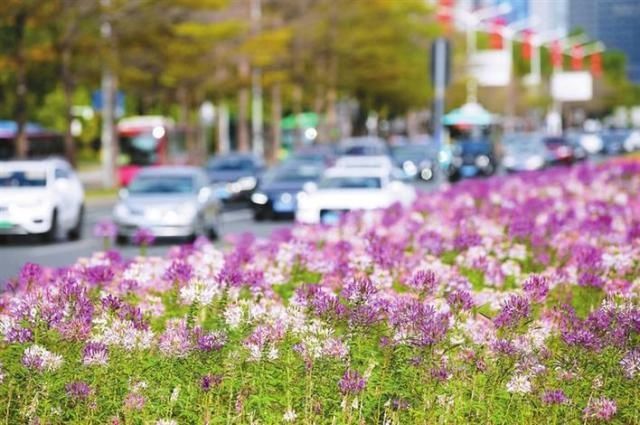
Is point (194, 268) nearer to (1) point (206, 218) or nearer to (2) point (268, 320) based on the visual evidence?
(2) point (268, 320)

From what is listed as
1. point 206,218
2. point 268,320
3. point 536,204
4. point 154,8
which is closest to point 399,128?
point 154,8

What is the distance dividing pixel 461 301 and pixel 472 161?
61138 mm

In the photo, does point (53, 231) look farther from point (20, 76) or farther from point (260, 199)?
point (20, 76)

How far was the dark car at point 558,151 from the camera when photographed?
7388 centimetres

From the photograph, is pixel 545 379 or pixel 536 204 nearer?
pixel 545 379

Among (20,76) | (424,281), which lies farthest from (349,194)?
(424,281)

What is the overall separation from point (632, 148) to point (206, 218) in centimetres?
8433

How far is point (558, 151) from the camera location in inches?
2960

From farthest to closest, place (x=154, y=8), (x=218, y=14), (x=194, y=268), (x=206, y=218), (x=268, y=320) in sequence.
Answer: (x=218, y=14) → (x=154, y=8) → (x=206, y=218) → (x=194, y=268) → (x=268, y=320)

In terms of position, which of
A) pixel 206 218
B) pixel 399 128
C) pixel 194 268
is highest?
pixel 194 268

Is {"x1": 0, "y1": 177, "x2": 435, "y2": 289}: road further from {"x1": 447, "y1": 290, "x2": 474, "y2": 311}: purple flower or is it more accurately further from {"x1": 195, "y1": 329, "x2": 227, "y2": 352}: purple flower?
{"x1": 195, "y1": 329, "x2": 227, "y2": 352}: purple flower

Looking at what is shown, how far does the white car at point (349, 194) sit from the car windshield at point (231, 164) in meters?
15.0

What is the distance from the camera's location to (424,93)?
113188mm

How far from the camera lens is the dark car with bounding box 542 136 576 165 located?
242 ft
